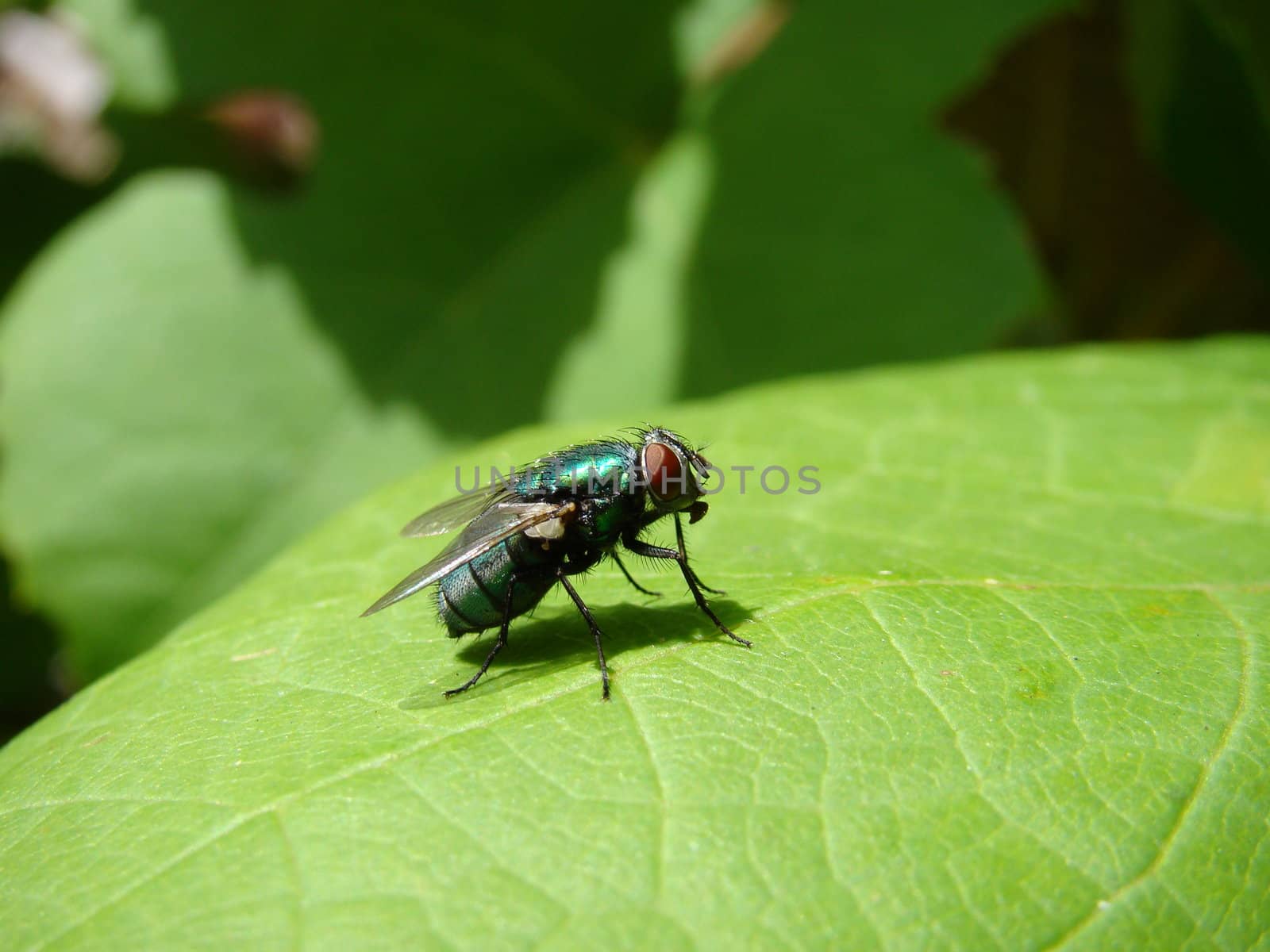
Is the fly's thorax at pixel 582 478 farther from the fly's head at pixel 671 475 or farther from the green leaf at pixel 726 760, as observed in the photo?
the green leaf at pixel 726 760

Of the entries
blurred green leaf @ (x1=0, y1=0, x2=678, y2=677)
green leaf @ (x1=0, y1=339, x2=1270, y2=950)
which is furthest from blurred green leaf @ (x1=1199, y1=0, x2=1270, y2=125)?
blurred green leaf @ (x1=0, y1=0, x2=678, y2=677)

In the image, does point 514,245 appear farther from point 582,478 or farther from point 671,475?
point 671,475

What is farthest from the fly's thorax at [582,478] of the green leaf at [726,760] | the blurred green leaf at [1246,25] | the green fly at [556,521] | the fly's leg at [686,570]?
the blurred green leaf at [1246,25]

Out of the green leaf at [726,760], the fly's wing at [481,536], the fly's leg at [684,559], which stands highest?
the fly's wing at [481,536]

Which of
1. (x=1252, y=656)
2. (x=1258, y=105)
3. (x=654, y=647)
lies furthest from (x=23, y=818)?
(x=1258, y=105)

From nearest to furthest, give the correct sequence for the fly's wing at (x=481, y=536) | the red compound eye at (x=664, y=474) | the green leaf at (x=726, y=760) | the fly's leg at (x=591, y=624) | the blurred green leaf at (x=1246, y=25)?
the green leaf at (x=726, y=760), the fly's leg at (x=591, y=624), the fly's wing at (x=481, y=536), the red compound eye at (x=664, y=474), the blurred green leaf at (x=1246, y=25)

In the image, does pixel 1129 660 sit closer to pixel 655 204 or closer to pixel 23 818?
pixel 23 818
